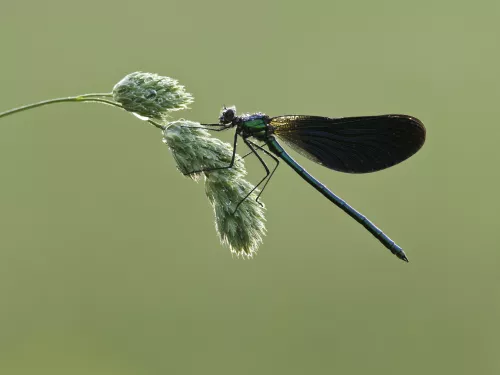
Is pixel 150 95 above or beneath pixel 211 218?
beneath

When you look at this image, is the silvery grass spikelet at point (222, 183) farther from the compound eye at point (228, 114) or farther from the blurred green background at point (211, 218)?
the blurred green background at point (211, 218)

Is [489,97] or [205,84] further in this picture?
[489,97]

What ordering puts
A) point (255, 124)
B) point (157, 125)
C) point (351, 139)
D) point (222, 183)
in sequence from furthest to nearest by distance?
point (351, 139) → point (255, 124) → point (222, 183) → point (157, 125)

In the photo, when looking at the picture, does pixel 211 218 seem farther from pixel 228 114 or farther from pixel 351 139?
pixel 228 114

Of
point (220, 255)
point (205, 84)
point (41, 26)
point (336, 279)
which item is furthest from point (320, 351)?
point (41, 26)

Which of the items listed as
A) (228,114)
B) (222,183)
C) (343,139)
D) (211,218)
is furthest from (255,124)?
(211,218)

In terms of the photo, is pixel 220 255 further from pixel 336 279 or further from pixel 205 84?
pixel 205 84
